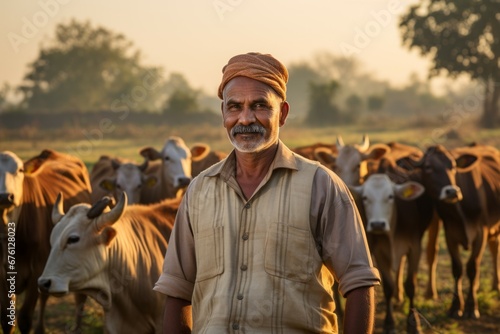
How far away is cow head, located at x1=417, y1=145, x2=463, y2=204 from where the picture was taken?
9.41 m

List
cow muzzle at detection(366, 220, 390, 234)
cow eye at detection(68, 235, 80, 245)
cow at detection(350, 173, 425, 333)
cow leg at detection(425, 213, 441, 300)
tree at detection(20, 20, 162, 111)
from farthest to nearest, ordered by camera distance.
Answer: tree at detection(20, 20, 162, 111) < cow leg at detection(425, 213, 441, 300) < cow at detection(350, 173, 425, 333) < cow muzzle at detection(366, 220, 390, 234) < cow eye at detection(68, 235, 80, 245)

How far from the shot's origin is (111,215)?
5.73 meters

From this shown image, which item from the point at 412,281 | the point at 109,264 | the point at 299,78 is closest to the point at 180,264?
the point at 109,264

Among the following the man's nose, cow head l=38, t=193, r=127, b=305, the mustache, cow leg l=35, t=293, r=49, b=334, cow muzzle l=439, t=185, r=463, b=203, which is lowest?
cow leg l=35, t=293, r=49, b=334

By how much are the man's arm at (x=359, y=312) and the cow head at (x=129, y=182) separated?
6.78 metres

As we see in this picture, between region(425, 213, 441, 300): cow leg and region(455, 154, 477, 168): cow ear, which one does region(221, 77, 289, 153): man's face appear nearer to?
region(455, 154, 477, 168): cow ear

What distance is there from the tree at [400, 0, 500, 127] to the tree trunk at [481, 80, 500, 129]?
0.07 meters

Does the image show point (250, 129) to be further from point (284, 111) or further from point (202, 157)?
point (202, 157)

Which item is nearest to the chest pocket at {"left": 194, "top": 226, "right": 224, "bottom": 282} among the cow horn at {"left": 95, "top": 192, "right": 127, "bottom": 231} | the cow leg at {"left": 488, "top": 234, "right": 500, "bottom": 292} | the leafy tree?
the cow horn at {"left": 95, "top": 192, "right": 127, "bottom": 231}

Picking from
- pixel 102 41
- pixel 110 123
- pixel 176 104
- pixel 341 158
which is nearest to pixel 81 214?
pixel 341 158

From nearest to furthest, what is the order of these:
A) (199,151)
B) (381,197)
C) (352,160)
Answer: (381,197), (352,160), (199,151)

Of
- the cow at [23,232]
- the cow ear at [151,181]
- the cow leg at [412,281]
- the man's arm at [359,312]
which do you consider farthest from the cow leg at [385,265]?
the man's arm at [359,312]

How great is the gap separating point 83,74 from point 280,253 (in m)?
61.9

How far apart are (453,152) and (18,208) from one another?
5.79 m
